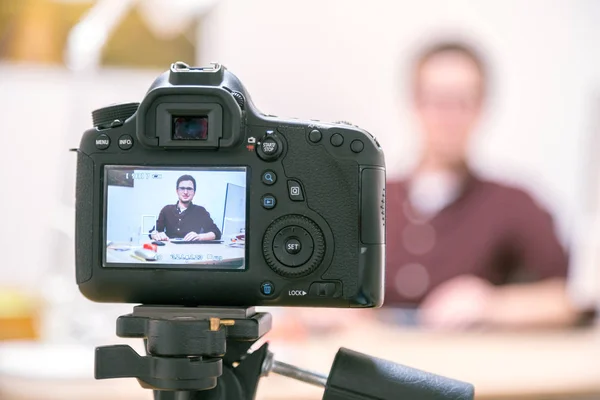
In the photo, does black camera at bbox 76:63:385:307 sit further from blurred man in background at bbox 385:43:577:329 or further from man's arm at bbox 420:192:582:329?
blurred man in background at bbox 385:43:577:329

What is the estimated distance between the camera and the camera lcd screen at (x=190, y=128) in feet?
1.73

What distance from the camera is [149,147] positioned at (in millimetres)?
527

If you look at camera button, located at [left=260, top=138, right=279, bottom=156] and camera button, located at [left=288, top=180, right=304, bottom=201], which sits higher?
camera button, located at [left=260, top=138, right=279, bottom=156]

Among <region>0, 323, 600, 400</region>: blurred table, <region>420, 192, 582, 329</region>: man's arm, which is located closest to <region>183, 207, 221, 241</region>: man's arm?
<region>0, 323, 600, 400</region>: blurred table

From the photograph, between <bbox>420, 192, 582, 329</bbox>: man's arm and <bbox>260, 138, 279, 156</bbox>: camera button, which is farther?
<bbox>420, 192, 582, 329</bbox>: man's arm

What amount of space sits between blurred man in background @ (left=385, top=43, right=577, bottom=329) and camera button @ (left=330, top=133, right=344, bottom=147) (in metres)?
1.56

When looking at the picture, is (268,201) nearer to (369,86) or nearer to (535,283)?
(535,283)

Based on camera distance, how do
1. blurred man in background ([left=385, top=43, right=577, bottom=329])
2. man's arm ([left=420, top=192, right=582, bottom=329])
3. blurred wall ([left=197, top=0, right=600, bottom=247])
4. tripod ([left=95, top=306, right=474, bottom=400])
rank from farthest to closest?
1. blurred wall ([left=197, top=0, right=600, bottom=247])
2. blurred man in background ([left=385, top=43, right=577, bottom=329])
3. man's arm ([left=420, top=192, right=582, bottom=329])
4. tripod ([left=95, top=306, right=474, bottom=400])

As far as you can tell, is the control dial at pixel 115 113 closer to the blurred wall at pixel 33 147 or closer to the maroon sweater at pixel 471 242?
the maroon sweater at pixel 471 242

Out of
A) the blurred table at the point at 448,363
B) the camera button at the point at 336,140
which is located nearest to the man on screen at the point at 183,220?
the camera button at the point at 336,140

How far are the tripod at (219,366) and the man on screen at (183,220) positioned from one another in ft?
0.17

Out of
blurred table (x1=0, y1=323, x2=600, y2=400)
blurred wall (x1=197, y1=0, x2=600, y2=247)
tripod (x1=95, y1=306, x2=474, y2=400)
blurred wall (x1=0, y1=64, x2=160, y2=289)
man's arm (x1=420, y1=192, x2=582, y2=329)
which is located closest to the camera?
tripod (x1=95, y1=306, x2=474, y2=400)

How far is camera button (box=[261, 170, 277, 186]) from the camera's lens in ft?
1.72

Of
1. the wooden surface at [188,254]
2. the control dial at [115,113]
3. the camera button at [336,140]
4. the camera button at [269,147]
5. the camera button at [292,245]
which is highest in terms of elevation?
the control dial at [115,113]
